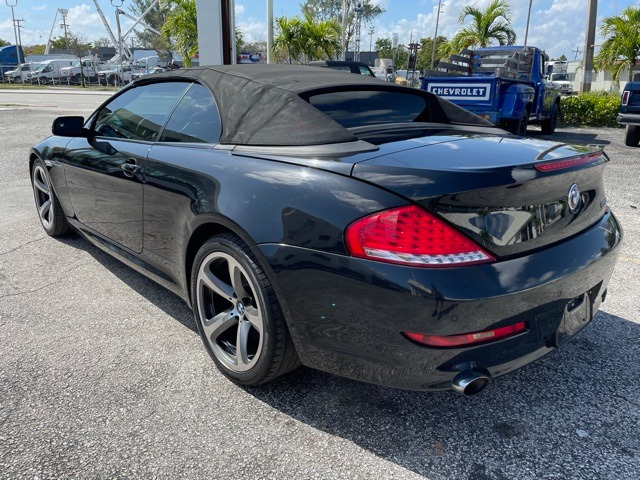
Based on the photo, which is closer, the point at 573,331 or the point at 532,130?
the point at 573,331

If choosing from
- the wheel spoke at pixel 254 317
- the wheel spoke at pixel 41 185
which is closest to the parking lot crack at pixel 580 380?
the wheel spoke at pixel 254 317

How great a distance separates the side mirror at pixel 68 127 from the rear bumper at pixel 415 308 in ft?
7.82

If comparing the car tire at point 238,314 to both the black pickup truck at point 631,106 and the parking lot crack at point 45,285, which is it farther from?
the black pickup truck at point 631,106

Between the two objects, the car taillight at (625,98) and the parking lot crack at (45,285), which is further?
the car taillight at (625,98)

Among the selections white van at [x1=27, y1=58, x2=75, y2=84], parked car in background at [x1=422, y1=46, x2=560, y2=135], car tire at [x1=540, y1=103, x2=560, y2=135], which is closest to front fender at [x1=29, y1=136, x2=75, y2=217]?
parked car in background at [x1=422, y1=46, x2=560, y2=135]

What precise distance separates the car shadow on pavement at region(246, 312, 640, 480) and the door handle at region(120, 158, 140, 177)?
147 centimetres

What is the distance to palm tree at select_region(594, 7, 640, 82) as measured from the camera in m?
18.6

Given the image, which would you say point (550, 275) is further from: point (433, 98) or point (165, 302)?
point (165, 302)

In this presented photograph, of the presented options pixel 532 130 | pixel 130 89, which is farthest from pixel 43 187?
pixel 532 130

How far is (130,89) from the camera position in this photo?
3615mm

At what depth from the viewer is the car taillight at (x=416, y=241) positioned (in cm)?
183

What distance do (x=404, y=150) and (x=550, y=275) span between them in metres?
0.76

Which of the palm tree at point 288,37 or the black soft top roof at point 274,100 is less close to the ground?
the palm tree at point 288,37

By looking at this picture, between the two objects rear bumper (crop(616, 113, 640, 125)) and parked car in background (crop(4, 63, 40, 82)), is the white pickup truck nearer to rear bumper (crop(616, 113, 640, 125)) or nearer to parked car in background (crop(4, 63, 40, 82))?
parked car in background (crop(4, 63, 40, 82))
